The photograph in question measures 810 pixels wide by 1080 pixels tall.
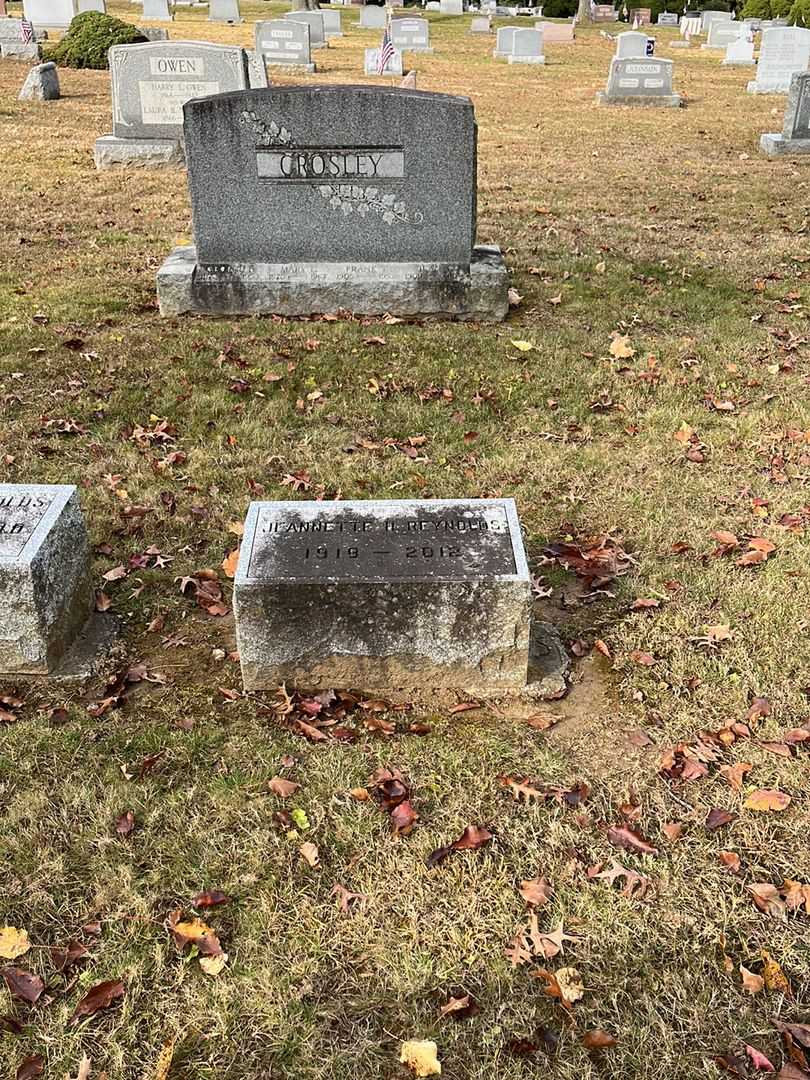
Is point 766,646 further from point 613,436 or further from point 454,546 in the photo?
point 613,436

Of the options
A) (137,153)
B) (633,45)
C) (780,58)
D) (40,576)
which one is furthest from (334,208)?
(633,45)

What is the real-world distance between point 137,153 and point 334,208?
6.67 meters

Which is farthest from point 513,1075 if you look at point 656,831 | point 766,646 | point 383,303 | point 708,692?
point 383,303

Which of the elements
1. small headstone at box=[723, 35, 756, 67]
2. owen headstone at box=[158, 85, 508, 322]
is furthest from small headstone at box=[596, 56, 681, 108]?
owen headstone at box=[158, 85, 508, 322]

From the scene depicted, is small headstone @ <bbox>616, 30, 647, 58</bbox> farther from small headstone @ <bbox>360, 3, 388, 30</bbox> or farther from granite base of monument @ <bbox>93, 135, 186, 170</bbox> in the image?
small headstone @ <bbox>360, 3, 388, 30</bbox>

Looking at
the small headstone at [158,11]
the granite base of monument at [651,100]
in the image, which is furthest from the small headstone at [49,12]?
the granite base of monument at [651,100]

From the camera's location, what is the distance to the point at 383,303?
725 centimetres

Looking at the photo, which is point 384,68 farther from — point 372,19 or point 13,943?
point 13,943

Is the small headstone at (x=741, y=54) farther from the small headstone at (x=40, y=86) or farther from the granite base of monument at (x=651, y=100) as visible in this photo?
the small headstone at (x=40, y=86)

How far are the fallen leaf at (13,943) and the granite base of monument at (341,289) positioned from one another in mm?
5566

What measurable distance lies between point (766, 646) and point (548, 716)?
3.49 ft

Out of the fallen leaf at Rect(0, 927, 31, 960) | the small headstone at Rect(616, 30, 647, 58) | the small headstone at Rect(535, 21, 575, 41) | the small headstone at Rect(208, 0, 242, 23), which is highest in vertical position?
the small headstone at Rect(208, 0, 242, 23)

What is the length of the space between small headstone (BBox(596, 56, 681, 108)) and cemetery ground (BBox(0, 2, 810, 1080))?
1347 cm

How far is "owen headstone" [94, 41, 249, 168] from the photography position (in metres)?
11.8
